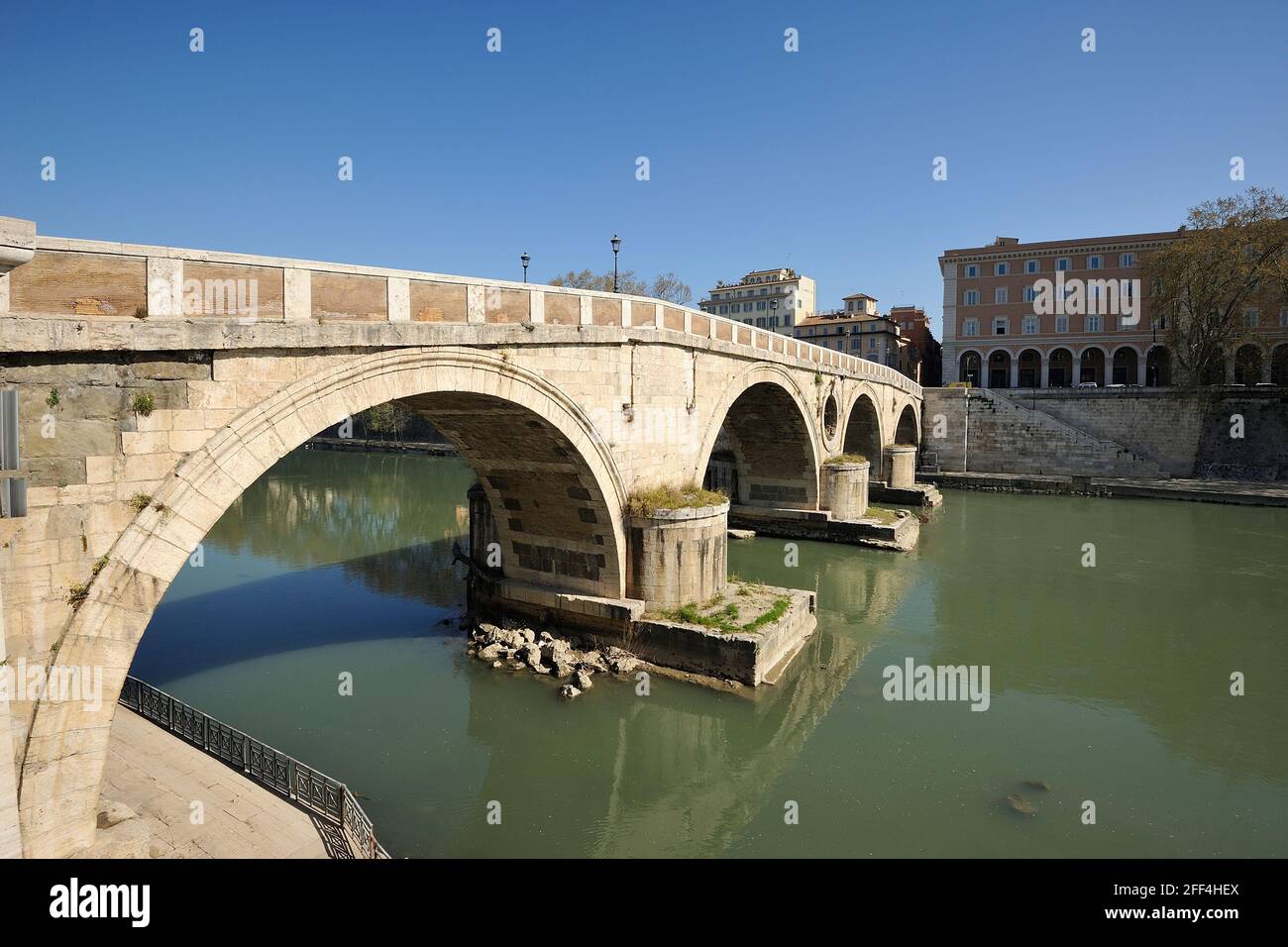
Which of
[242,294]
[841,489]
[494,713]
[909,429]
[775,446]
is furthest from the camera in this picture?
[909,429]

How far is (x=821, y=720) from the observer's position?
28.1 feet

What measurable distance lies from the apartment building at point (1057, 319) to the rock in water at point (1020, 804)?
113 ft

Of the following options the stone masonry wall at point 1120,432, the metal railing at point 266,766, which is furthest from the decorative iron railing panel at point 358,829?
the stone masonry wall at point 1120,432

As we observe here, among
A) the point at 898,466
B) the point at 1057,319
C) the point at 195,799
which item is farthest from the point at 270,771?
the point at 1057,319

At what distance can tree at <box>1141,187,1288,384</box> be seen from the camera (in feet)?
89.8

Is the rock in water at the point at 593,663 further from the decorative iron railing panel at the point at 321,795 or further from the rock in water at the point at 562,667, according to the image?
the decorative iron railing panel at the point at 321,795

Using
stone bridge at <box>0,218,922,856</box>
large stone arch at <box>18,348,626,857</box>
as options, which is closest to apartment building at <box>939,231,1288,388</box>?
stone bridge at <box>0,218,922,856</box>

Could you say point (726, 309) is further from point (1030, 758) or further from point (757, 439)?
point (1030, 758)

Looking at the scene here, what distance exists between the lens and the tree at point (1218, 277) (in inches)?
1077

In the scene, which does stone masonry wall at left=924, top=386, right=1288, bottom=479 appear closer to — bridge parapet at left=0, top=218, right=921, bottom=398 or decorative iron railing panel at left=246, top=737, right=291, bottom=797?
bridge parapet at left=0, top=218, right=921, bottom=398

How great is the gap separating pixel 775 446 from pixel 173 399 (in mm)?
16084

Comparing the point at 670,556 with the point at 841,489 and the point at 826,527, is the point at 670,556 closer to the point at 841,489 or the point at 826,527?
the point at 826,527
